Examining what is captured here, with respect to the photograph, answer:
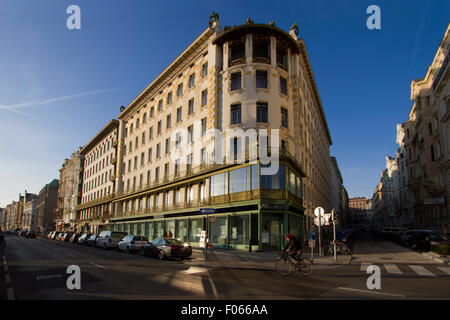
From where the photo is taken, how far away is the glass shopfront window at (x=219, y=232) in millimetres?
26428

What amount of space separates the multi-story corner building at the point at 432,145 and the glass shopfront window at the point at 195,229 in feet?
96.7

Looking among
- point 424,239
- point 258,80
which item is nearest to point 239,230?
point 258,80

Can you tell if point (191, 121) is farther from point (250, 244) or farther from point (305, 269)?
point (305, 269)

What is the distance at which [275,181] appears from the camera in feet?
81.3

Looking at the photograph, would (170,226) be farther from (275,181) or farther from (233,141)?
(275,181)

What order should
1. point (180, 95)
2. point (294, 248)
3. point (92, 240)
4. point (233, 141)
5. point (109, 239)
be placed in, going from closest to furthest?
1. point (294, 248)
2. point (233, 141)
3. point (109, 239)
4. point (92, 240)
5. point (180, 95)

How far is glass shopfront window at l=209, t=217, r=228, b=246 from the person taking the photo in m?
26.4

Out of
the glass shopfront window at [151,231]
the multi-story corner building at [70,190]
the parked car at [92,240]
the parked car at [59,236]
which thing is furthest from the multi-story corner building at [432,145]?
the multi-story corner building at [70,190]

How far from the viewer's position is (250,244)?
23672mm

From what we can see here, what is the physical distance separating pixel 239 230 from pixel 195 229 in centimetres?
658

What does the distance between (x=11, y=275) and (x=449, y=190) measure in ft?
143

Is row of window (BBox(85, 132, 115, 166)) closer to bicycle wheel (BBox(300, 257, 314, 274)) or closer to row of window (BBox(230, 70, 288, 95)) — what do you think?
row of window (BBox(230, 70, 288, 95))

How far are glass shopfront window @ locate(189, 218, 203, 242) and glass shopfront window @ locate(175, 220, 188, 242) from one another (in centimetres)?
94
